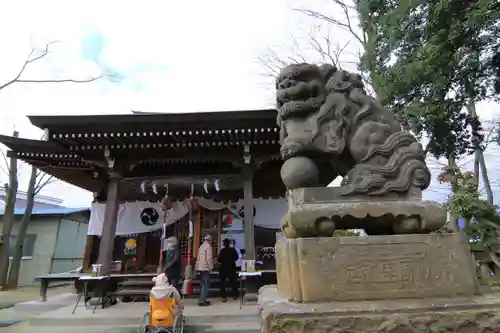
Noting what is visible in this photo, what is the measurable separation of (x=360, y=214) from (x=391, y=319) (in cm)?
65

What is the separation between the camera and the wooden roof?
23.7 feet

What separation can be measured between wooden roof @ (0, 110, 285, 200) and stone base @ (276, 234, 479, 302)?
5407 millimetres

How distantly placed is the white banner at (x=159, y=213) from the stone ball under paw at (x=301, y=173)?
6.80 m

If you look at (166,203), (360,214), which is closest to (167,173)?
(166,203)

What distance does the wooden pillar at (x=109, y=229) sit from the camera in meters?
7.62

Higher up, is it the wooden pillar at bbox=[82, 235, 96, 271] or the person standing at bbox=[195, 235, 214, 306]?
the wooden pillar at bbox=[82, 235, 96, 271]

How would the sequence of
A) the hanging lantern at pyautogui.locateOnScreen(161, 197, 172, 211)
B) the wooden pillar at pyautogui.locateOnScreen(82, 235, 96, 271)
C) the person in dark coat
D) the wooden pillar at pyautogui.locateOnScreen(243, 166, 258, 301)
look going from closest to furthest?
the wooden pillar at pyautogui.locateOnScreen(243, 166, 258, 301) < the person in dark coat < the hanging lantern at pyautogui.locateOnScreen(161, 197, 172, 211) < the wooden pillar at pyautogui.locateOnScreen(82, 235, 96, 271)

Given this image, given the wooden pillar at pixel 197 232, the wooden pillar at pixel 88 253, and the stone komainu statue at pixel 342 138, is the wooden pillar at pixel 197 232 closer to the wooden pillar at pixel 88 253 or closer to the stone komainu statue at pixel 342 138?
the wooden pillar at pixel 88 253

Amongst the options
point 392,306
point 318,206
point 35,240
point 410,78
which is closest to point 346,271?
point 392,306

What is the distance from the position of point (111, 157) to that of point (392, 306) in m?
7.72

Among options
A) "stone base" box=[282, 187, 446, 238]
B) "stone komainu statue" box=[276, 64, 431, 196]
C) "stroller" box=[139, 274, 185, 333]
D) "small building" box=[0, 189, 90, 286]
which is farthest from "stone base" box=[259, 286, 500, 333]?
"small building" box=[0, 189, 90, 286]

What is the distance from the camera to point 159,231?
10109 mm

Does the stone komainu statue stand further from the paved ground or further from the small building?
the small building

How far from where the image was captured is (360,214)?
2166mm
